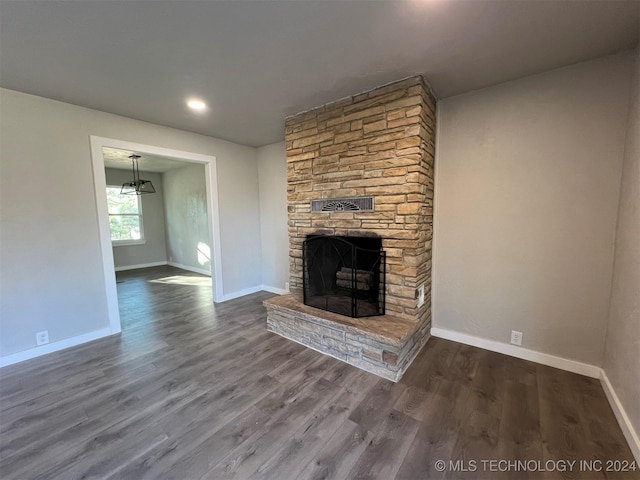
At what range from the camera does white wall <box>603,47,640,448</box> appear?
4.93ft

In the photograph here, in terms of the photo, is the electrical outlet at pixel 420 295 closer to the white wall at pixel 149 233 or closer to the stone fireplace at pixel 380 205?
the stone fireplace at pixel 380 205

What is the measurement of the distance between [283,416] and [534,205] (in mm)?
2581

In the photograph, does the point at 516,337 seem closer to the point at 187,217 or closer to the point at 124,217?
the point at 187,217

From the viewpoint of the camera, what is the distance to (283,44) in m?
1.72

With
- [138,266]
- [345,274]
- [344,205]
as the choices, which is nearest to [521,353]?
[345,274]

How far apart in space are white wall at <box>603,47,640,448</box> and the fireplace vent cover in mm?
1712

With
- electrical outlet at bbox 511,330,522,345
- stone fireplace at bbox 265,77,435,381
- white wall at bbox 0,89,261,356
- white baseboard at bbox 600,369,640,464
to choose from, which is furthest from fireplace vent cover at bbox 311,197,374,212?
white wall at bbox 0,89,261,356

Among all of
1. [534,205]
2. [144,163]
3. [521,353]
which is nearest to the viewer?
[534,205]

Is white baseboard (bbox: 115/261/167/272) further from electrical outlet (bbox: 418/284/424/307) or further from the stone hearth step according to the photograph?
electrical outlet (bbox: 418/284/424/307)

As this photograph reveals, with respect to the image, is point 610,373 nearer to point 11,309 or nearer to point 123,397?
point 123,397

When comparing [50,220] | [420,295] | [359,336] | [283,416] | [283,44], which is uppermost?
[283,44]

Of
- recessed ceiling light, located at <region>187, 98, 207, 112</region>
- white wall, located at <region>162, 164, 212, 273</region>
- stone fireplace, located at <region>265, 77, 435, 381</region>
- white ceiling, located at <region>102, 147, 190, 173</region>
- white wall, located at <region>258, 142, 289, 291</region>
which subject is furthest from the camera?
white wall, located at <region>162, 164, 212, 273</region>

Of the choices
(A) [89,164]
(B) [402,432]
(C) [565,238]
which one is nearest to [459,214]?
(C) [565,238]

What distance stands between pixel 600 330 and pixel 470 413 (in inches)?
51.5
